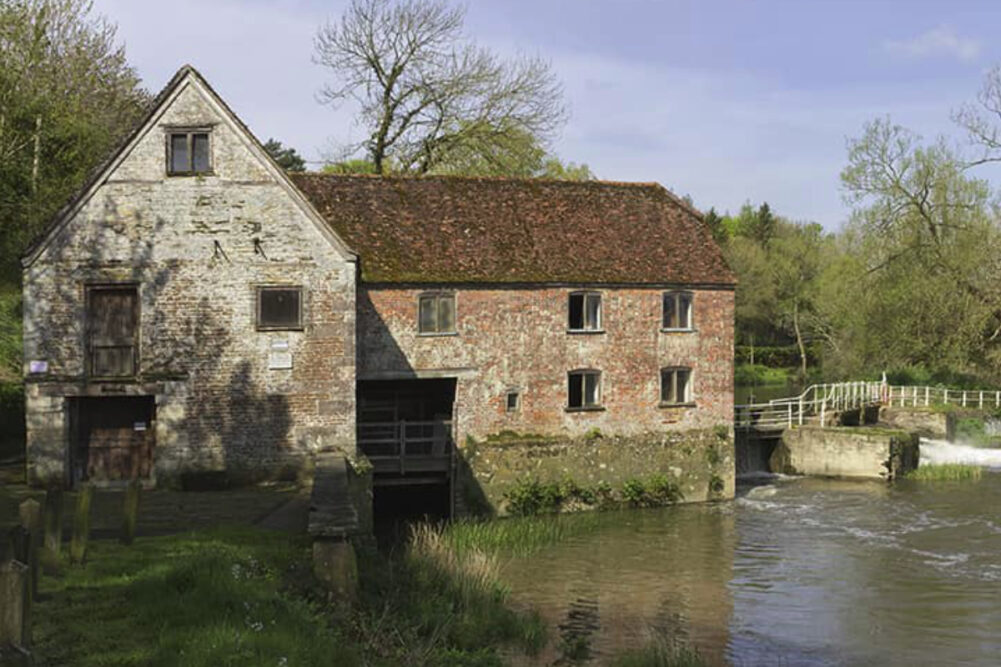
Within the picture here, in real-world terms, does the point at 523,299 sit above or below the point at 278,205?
below

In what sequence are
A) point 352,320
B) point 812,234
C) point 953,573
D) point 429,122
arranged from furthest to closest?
point 812,234 → point 429,122 → point 352,320 → point 953,573

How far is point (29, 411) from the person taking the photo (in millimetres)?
23188

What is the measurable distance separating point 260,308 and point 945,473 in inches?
1050

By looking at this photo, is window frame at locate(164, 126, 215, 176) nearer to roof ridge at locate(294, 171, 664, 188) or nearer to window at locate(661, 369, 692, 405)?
roof ridge at locate(294, 171, 664, 188)

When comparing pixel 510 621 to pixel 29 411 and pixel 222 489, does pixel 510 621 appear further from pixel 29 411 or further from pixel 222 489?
pixel 29 411

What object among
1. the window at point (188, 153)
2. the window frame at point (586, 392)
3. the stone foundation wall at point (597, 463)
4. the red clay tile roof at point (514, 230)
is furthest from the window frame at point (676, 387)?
the window at point (188, 153)

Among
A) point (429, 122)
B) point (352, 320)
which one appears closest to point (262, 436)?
point (352, 320)

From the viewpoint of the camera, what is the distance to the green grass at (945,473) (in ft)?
119

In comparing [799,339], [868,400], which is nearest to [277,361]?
[868,400]

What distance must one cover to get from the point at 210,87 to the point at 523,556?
13.9 metres

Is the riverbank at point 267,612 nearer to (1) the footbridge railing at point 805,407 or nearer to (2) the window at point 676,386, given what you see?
(2) the window at point 676,386

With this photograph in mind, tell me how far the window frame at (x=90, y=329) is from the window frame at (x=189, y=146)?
3005 mm

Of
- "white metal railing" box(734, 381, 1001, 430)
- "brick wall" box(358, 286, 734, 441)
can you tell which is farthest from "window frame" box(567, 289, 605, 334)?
"white metal railing" box(734, 381, 1001, 430)

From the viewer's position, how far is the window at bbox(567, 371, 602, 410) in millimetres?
30547
